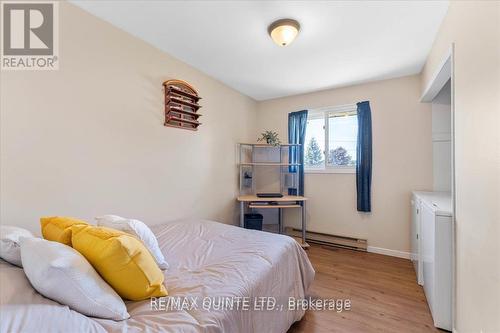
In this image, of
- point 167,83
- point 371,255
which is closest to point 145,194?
point 167,83

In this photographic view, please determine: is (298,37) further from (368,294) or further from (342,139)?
(368,294)

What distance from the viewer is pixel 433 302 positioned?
5.49ft

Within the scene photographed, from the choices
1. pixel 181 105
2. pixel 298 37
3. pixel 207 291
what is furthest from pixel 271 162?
pixel 207 291

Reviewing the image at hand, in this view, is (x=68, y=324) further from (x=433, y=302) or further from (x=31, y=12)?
(x=433, y=302)

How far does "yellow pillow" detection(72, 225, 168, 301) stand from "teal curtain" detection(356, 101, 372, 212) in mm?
2940

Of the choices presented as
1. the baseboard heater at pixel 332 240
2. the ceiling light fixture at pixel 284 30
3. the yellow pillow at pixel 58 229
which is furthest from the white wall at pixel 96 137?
the baseboard heater at pixel 332 240

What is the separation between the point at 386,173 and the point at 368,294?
169 centimetres

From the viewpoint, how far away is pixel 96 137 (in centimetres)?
180

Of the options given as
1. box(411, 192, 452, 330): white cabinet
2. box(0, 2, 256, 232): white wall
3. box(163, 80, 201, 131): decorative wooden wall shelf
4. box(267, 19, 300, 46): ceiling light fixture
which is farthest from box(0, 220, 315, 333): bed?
box(267, 19, 300, 46): ceiling light fixture

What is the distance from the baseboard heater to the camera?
3.18 m

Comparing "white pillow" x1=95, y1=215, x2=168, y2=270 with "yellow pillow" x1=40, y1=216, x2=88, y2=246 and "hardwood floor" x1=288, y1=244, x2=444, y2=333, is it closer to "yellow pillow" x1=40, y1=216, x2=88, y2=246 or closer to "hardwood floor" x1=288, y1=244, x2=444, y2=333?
"yellow pillow" x1=40, y1=216, x2=88, y2=246

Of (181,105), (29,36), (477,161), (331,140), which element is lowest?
(477,161)

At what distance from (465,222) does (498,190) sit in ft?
1.66

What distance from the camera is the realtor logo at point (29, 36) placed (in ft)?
4.73
